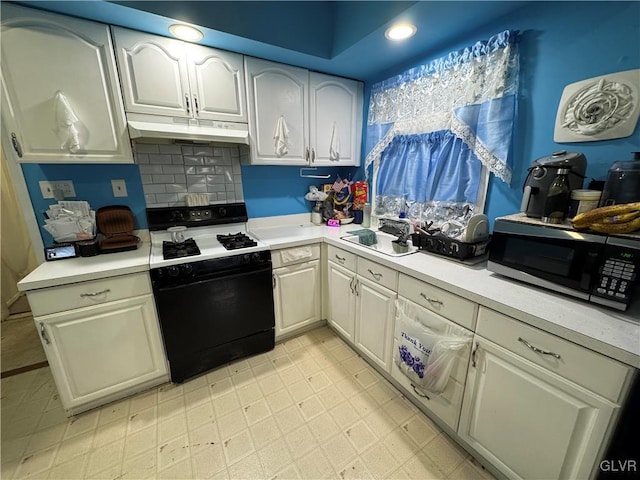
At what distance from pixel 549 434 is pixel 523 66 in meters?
1.77

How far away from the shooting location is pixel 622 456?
0.84 meters

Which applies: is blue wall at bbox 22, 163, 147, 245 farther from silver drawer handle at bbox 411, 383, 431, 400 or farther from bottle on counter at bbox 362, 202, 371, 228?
silver drawer handle at bbox 411, 383, 431, 400

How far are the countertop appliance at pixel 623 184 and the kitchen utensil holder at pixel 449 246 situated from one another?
0.54 m

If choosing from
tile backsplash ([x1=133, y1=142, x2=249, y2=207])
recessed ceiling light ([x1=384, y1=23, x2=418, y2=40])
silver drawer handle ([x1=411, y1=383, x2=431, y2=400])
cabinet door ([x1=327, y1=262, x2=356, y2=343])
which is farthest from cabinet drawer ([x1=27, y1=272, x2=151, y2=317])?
recessed ceiling light ([x1=384, y1=23, x2=418, y2=40])

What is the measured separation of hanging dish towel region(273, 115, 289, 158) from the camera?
205 centimetres

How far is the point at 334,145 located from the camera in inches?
92.0

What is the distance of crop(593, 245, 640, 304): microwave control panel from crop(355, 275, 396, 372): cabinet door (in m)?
0.88

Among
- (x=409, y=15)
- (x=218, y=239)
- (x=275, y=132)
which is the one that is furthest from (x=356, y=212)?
(x=409, y=15)

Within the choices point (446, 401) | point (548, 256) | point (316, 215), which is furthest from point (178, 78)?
point (446, 401)

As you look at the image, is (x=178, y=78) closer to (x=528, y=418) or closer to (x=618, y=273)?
(x=618, y=273)

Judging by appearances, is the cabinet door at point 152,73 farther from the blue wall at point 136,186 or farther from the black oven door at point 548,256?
the black oven door at point 548,256

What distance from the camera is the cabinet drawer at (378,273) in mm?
1564

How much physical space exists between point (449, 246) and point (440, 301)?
38 cm

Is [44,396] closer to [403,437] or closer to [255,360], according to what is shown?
[255,360]
